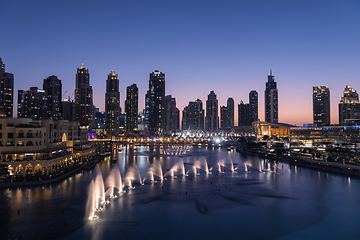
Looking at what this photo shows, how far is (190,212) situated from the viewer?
100 ft

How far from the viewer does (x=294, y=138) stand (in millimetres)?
138375

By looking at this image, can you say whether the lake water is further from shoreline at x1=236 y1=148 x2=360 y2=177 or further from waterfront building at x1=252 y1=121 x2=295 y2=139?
waterfront building at x1=252 y1=121 x2=295 y2=139

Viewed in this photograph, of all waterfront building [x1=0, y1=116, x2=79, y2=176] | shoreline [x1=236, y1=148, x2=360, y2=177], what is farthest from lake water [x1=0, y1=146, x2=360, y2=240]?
shoreline [x1=236, y1=148, x2=360, y2=177]

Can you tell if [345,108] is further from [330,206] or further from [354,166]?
[330,206]

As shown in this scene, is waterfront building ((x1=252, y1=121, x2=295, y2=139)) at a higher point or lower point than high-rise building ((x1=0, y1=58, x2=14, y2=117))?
lower

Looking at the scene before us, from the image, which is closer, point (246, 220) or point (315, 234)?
point (315, 234)

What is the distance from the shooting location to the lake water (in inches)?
973

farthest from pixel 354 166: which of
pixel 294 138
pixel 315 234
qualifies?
pixel 294 138

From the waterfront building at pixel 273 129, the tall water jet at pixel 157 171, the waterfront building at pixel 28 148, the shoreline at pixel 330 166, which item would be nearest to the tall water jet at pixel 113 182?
the tall water jet at pixel 157 171

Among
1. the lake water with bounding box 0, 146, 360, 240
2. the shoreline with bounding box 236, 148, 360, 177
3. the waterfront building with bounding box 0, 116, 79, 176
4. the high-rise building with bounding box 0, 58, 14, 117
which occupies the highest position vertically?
the high-rise building with bounding box 0, 58, 14, 117

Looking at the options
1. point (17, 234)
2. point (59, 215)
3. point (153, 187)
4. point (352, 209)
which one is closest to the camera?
point (17, 234)

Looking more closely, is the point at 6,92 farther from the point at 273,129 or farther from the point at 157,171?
the point at 273,129

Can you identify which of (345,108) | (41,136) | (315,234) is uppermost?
(345,108)

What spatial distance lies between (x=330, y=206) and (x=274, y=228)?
12.9 metres
